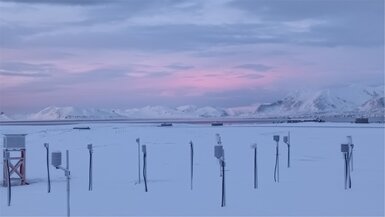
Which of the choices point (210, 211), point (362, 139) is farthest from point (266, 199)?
point (362, 139)

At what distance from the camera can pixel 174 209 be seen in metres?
13.9

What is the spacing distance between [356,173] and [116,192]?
8195mm

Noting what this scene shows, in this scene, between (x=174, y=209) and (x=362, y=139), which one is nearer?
(x=174, y=209)

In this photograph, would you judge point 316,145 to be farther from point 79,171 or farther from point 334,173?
point 79,171

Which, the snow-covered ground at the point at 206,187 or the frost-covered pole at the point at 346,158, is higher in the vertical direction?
the frost-covered pole at the point at 346,158

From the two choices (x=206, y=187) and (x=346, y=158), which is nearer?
(x=346, y=158)

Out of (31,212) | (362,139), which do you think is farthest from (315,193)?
(362,139)

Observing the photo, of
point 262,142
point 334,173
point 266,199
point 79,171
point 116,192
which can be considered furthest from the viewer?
point 262,142

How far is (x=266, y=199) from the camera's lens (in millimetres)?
15047

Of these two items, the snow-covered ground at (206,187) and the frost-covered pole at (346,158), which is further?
the frost-covered pole at (346,158)

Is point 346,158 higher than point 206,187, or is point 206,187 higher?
point 346,158

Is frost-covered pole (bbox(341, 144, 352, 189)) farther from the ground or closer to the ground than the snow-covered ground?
farther from the ground

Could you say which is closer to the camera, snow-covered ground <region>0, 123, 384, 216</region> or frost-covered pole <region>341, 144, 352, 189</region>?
snow-covered ground <region>0, 123, 384, 216</region>

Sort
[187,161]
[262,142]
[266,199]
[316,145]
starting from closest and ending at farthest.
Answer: [266,199]
[187,161]
[316,145]
[262,142]
